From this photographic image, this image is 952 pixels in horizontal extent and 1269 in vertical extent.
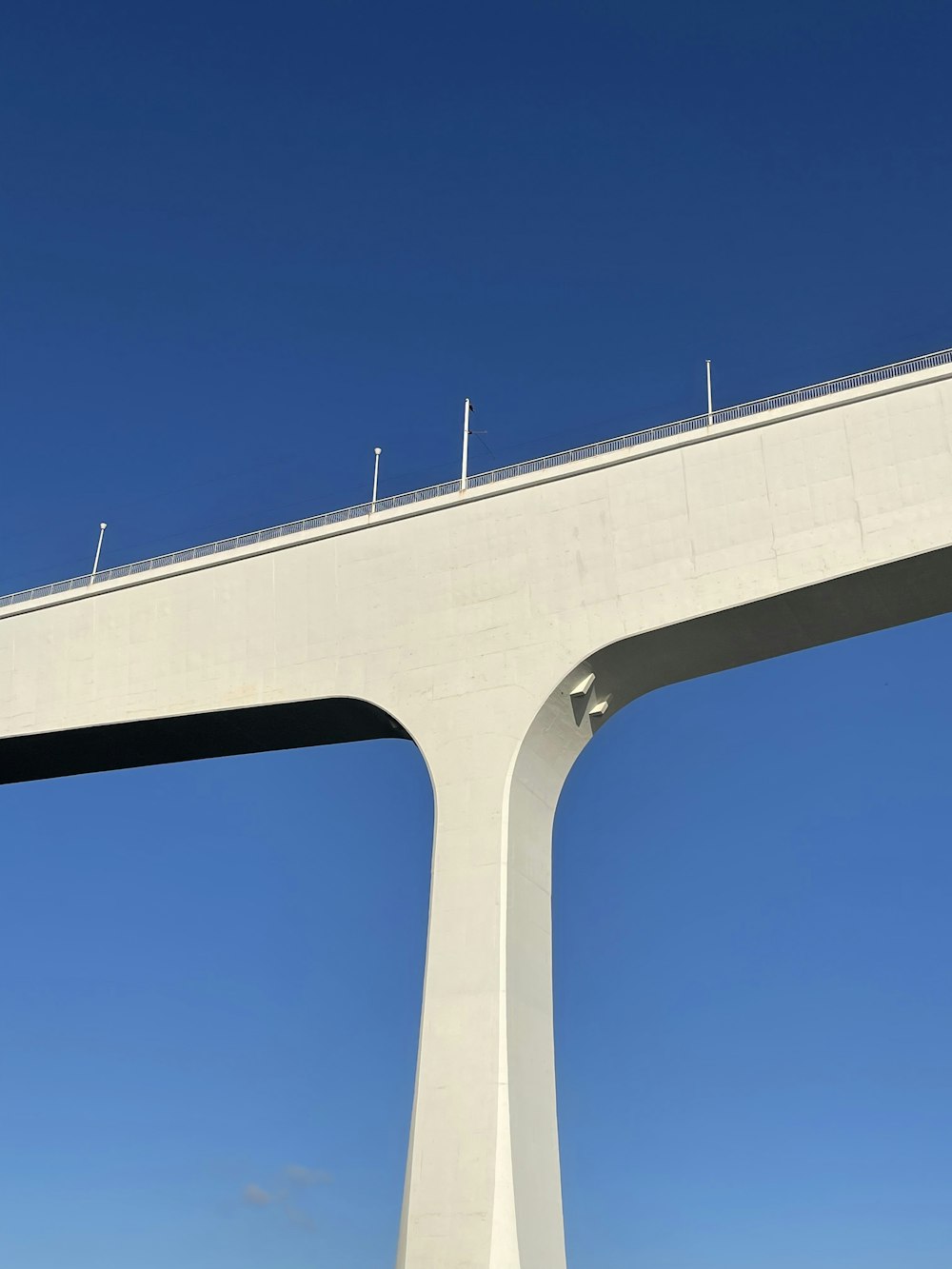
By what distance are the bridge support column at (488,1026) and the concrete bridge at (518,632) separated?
0.03 metres

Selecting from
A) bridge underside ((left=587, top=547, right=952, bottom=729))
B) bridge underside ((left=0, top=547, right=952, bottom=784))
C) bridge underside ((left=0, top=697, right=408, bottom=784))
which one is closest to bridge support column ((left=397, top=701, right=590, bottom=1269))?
bridge underside ((left=587, top=547, right=952, bottom=729))

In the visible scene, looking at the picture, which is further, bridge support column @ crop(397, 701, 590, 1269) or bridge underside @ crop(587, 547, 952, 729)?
bridge underside @ crop(587, 547, 952, 729)

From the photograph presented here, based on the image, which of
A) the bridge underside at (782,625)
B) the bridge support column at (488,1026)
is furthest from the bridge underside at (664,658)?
the bridge support column at (488,1026)

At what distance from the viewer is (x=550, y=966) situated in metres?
18.8

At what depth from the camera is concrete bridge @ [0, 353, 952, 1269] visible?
55.9ft

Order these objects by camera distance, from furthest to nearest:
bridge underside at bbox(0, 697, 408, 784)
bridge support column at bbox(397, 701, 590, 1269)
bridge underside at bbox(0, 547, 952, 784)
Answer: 1. bridge underside at bbox(0, 697, 408, 784)
2. bridge underside at bbox(0, 547, 952, 784)
3. bridge support column at bbox(397, 701, 590, 1269)

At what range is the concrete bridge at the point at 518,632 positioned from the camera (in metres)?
17.0

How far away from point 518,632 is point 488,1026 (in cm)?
529

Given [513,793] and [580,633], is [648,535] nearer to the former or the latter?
[580,633]

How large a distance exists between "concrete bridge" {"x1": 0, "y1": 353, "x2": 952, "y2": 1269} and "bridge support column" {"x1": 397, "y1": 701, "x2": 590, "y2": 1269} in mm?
32

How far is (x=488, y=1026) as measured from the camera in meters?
17.1

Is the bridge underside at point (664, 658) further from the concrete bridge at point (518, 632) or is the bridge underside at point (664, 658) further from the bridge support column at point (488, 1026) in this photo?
the bridge support column at point (488, 1026)

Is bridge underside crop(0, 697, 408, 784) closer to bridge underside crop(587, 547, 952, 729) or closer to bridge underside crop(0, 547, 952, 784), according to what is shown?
bridge underside crop(0, 547, 952, 784)

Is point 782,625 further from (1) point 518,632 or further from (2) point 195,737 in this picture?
(2) point 195,737
